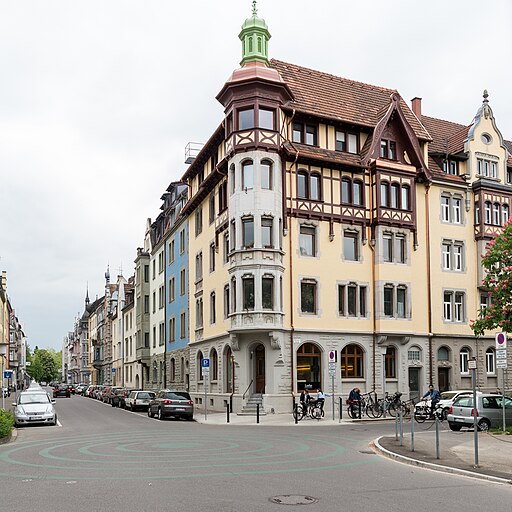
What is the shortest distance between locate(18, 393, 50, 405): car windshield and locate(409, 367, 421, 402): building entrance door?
2011cm

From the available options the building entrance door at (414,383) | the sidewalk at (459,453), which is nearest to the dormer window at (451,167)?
the building entrance door at (414,383)

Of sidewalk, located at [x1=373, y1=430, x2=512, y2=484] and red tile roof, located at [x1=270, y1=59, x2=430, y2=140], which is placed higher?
red tile roof, located at [x1=270, y1=59, x2=430, y2=140]

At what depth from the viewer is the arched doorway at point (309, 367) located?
38.1 metres

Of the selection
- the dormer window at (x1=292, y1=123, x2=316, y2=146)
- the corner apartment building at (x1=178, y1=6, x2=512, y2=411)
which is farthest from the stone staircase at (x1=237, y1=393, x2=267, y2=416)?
the dormer window at (x1=292, y1=123, x2=316, y2=146)

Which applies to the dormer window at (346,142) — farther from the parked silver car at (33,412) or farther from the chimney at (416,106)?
the parked silver car at (33,412)

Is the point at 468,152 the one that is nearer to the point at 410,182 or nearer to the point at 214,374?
the point at 410,182

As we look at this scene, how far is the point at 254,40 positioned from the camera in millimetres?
40125

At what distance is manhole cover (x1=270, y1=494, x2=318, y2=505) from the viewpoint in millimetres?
11130

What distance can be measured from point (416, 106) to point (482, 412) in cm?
2681

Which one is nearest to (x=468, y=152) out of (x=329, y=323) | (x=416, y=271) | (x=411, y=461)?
(x=416, y=271)

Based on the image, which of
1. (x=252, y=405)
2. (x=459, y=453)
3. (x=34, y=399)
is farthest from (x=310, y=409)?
(x=459, y=453)

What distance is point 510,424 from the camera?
84.6ft

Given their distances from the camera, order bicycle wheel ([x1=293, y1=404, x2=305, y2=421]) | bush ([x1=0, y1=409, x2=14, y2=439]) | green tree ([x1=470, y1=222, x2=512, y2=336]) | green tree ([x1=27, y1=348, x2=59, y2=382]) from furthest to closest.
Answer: green tree ([x1=27, y1=348, x2=59, y2=382]), bicycle wheel ([x1=293, y1=404, x2=305, y2=421]), green tree ([x1=470, y1=222, x2=512, y2=336]), bush ([x1=0, y1=409, x2=14, y2=439])

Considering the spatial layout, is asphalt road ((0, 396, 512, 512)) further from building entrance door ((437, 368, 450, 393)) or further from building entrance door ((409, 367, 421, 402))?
building entrance door ((437, 368, 450, 393))
